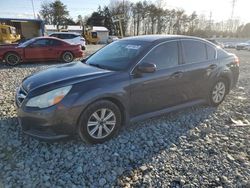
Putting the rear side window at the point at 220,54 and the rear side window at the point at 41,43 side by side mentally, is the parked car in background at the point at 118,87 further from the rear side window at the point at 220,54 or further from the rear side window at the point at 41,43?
the rear side window at the point at 41,43

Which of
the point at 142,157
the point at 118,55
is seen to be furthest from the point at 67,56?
the point at 142,157

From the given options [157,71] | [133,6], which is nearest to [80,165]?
[157,71]

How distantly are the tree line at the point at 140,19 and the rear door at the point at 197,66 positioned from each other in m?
54.6

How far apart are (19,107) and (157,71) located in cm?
220

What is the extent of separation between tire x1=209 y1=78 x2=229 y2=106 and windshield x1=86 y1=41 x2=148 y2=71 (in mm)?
1992

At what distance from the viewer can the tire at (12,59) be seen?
10923 mm

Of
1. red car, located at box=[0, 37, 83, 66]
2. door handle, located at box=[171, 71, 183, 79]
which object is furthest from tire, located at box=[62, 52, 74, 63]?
door handle, located at box=[171, 71, 183, 79]

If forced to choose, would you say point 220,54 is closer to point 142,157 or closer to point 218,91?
point 218,91

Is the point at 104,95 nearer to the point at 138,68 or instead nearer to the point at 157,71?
the point at 138,68

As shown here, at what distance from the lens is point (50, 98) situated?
320 centimetres

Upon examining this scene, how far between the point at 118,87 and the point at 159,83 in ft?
2.65

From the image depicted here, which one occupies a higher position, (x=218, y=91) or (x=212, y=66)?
(x=212, y=66)

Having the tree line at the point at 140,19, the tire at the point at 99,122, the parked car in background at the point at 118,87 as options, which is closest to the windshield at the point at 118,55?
the parked car in background at the point at 118,87

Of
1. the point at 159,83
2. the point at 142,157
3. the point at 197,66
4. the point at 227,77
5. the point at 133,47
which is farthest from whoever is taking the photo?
the point at 227,77
